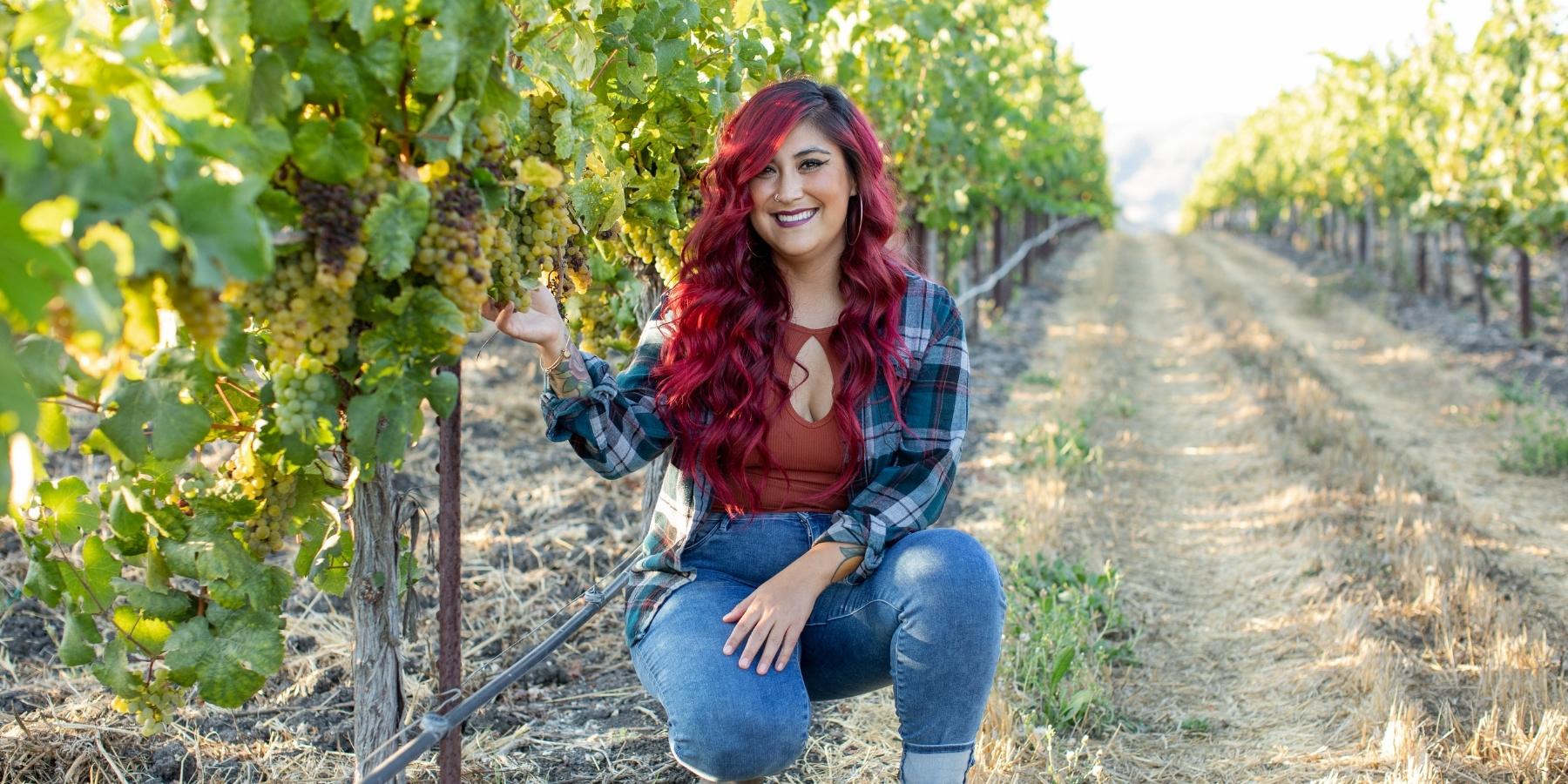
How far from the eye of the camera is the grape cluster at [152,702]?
1861mm

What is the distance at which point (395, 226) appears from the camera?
1.47 meters

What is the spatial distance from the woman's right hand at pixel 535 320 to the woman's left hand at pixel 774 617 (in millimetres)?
565

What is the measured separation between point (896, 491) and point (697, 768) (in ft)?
2.12

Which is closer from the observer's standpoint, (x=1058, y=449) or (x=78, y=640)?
(x=78, y=640)

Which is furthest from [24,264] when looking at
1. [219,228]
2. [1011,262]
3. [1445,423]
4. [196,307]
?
[1011,262]

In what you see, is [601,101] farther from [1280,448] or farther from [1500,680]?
[1280,448]

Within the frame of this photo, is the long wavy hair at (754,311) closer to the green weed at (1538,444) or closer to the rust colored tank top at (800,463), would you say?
the rust colored tank top at (800,463)

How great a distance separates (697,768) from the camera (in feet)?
6.41

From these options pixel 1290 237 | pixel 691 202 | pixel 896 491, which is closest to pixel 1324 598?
pixel 896 491

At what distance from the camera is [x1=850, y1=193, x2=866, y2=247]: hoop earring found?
2379mm

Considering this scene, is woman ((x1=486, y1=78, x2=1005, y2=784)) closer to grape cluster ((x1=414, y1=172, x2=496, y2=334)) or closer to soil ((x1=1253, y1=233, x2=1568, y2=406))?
grape cluster ((x1=414, y1=172, x2=496, y2=334))

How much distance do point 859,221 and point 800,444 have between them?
0.48 meters

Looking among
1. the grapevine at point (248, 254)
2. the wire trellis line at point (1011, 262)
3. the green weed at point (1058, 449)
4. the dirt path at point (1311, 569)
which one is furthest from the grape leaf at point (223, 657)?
the green weed at point (1058, 449)

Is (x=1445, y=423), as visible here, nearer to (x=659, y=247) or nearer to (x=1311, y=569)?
(x=1311, y=569)
